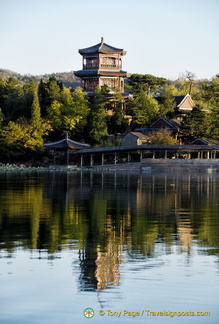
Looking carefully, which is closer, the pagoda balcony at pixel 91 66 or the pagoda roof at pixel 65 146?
the pagoda roof at pixel 65 146

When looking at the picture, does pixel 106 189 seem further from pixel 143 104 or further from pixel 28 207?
pixel 143 104

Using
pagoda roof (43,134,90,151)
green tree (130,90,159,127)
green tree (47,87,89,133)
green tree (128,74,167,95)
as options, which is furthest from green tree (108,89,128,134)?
green tree (128,74,167,95)

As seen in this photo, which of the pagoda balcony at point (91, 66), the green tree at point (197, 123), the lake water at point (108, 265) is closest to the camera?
the lake water at point (108, 265)

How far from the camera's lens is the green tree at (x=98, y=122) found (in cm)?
7606

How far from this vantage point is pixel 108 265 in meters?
12.9

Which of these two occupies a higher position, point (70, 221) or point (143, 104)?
point (143, 104)

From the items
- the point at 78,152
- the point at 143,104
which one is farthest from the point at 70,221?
the point at 143,104

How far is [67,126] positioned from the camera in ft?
254

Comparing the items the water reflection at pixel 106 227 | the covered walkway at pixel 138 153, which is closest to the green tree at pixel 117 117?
the covered walkway at pixel 138 153

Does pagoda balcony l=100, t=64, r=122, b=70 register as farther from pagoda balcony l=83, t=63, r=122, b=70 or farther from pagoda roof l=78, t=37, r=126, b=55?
pagoda roof l=78, t=37, r=126, b=55

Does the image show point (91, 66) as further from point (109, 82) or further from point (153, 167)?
point (153, 167)

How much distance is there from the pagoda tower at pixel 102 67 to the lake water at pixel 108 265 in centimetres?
6233

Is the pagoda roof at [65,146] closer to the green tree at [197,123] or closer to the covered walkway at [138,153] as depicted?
the covered walkway at [138,153]

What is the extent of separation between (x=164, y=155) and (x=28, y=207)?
49.7m
